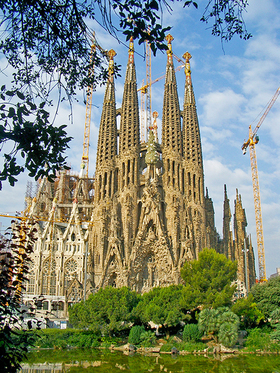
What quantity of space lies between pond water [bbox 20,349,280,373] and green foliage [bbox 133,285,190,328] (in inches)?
160

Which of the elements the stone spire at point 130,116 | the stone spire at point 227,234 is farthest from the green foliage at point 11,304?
the stone spire at point 227,234

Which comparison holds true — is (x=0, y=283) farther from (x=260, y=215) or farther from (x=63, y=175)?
(x=260, y=215)

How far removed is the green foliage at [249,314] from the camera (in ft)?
96.8

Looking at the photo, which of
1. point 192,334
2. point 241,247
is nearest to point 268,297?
point 192,334

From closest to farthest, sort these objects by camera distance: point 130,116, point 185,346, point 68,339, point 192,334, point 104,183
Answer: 1. point 185,346
2. point 192,334
3. point 68,339
4. point 104,183
5. point 130,116

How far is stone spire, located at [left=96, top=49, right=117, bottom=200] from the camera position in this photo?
46.6m

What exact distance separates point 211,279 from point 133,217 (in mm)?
15625

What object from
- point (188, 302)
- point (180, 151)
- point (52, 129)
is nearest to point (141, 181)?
point (180, 151)

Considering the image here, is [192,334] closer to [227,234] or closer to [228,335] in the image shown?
[228,335]

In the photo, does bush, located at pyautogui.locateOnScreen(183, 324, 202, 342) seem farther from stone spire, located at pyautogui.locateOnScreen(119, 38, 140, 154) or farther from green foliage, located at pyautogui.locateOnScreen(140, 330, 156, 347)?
stone spire, located at pyautogui.locateOnScreen(119, 38, 140, 154)

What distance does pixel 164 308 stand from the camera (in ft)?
97.8

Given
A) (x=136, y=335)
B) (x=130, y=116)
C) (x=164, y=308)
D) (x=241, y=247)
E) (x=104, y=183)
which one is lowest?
(x=136, y=335)

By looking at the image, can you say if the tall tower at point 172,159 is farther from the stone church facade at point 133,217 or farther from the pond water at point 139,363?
the pond water at point 139,363

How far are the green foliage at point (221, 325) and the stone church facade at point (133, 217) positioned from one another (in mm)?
13529
